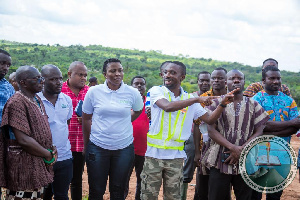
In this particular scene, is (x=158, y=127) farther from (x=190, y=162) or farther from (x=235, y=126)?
(x=190, y=162)

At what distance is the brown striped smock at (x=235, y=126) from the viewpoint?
335 centimetres

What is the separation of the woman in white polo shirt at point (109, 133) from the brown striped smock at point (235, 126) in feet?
3.25

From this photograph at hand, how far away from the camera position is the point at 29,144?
9.07 feet

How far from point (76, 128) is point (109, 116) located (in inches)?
33.6

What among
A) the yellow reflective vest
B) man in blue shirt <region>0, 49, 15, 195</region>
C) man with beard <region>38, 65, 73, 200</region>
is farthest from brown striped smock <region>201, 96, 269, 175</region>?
man in blue shirt <region>0, 49, 15, 195</region>

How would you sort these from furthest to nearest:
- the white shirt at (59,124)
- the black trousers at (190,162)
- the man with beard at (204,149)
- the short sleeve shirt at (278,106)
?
the black trousers at (190,162) < the man with beard at (204,149) < the short sleeve shirt at (278,106) < the white shirt at (59,124)

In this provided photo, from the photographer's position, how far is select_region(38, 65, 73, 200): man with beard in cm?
345

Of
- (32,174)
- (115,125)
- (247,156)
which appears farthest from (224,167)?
(32,174)

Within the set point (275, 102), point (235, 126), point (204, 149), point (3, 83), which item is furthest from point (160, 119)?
point (3, 83)

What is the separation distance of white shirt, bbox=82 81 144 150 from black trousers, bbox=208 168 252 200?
1064mm

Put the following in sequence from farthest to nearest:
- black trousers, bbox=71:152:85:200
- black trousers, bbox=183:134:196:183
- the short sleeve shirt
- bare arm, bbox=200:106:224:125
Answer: black trousers, bbox=183:134:196:183, black trousers, bbox=71:152:85:200, the short sleeve shirt, bare arm, bbox=200:106:224:125

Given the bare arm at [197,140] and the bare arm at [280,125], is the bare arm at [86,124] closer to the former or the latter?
the bare arm at [197,140]

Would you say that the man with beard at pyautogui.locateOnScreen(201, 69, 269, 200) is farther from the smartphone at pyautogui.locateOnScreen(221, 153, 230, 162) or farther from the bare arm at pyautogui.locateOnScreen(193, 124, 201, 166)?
the bare arm at pyautogui.locateOnScreen(193, 124, 201, 166)

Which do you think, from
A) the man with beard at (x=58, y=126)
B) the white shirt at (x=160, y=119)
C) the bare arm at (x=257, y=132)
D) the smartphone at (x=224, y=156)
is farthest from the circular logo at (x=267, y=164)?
the man with beard at (x=58, y=126)
